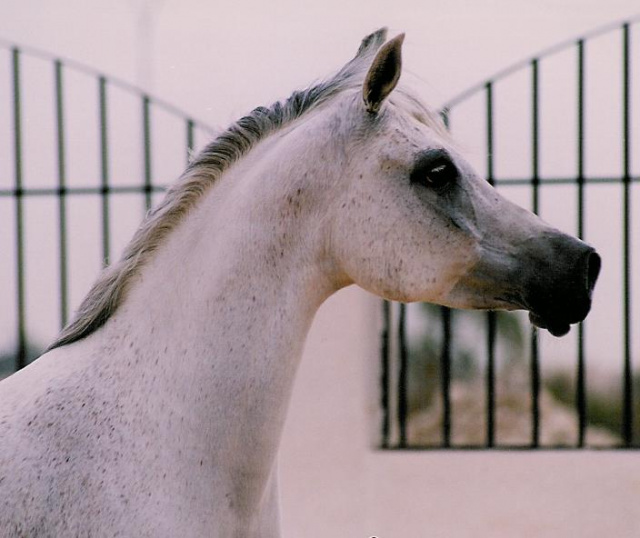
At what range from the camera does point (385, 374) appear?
16.3 ft

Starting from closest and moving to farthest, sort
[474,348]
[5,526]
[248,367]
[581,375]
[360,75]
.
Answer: [5,526] < [248,367] < [360,75] < [581,375] < [474,348]

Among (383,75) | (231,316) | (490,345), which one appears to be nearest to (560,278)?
(383,75)

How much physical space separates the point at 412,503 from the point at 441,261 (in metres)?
3.14

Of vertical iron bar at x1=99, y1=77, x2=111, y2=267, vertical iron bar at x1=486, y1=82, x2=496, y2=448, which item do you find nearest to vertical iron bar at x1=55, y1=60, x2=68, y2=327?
vertical iron bar at x1=99, y1=77, x2=111, y2=267

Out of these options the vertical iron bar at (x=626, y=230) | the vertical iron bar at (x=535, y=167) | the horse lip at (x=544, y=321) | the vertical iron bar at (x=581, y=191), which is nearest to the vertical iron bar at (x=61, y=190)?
the vertical iron bar at (x=535, y=167)

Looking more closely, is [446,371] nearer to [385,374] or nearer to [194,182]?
[385,374]

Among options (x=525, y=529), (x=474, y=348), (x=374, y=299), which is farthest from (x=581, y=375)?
(x=474, y=348)

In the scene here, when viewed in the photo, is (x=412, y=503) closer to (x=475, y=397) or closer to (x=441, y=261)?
(x=441, y=261)

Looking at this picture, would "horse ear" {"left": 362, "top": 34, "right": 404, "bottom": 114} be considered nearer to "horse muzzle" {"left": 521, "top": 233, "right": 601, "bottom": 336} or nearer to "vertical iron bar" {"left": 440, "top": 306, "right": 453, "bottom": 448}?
"horse muzzle" {"left": 521, "top": 233, "right": 601, "bottom": 336}

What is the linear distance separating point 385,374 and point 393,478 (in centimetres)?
55

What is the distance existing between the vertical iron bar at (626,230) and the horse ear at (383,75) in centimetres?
343

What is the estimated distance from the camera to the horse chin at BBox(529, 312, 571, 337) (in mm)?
1863

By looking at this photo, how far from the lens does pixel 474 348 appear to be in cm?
2117

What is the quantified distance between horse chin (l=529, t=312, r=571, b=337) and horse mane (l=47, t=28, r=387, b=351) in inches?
24.9
